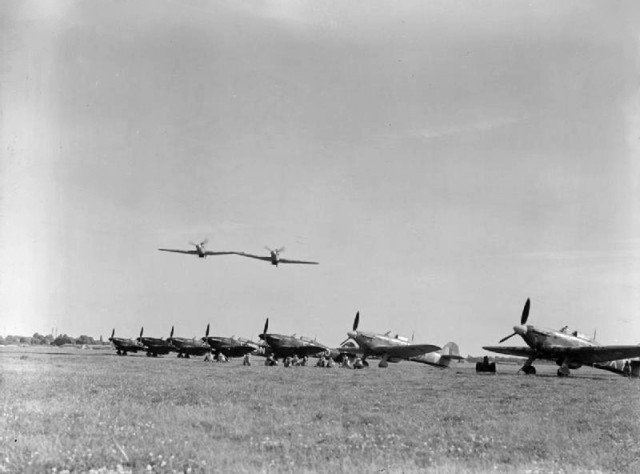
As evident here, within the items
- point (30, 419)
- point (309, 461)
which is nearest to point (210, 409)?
point (30, 419)

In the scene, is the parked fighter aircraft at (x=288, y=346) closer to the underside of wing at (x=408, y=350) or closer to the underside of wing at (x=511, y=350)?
the underside of wing at (x=408, y=350)

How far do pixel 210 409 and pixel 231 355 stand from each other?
183 feet

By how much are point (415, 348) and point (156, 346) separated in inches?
1522

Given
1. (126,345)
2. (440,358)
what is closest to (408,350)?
(440,358)

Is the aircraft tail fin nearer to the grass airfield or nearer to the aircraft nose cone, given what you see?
the aircraft nose cone

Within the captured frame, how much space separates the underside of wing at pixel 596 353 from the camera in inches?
1409

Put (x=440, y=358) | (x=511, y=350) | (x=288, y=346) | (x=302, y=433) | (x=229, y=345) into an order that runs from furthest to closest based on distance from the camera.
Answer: (x=229, y=345) → (x=288, y=346) → (x=440, y=358) → (x=511, y=350) → (x=302, y=433)

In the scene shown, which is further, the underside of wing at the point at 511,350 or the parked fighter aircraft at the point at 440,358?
the parked fighter aircraft at the point at 440,358

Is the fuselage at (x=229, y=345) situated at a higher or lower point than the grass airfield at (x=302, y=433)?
lower

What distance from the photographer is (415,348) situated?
1757 inches

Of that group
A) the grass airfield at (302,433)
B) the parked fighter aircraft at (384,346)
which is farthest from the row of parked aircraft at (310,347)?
the grass airfield at (302,433)

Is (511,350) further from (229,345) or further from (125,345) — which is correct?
(125,345)

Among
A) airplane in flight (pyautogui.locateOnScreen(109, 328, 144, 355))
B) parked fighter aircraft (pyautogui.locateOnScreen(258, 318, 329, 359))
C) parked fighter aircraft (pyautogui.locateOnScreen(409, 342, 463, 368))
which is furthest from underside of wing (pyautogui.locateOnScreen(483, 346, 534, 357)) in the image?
airplane in flight (pyautogui.locateOnScreen(109, 328, 144, 355))

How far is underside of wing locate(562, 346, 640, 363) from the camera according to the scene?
35.8 m
